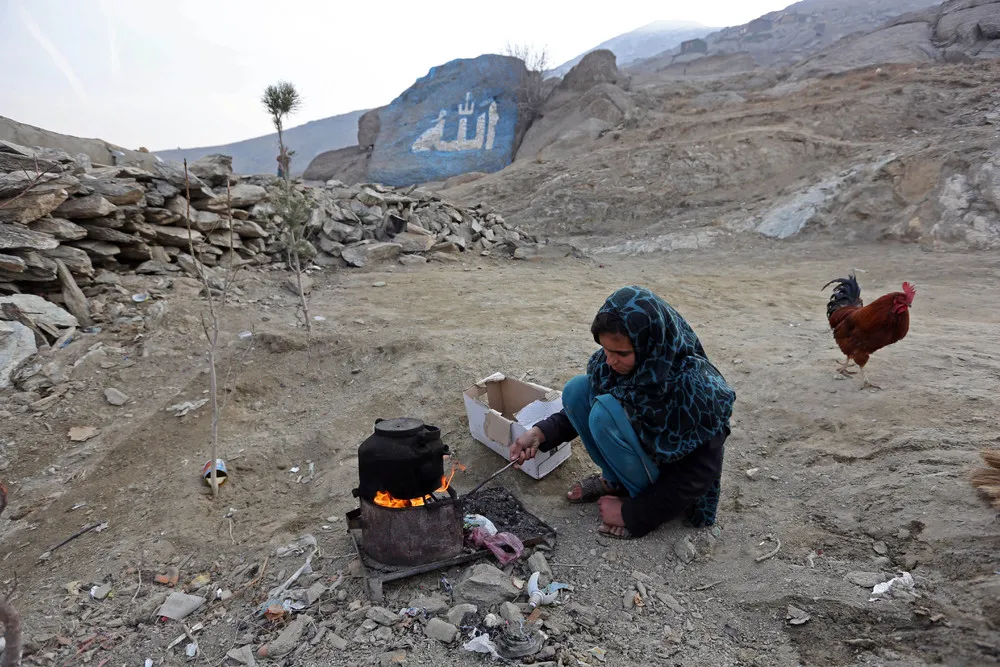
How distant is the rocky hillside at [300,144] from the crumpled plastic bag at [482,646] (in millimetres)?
38359

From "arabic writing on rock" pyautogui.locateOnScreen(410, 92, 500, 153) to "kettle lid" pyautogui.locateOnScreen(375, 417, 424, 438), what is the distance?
20644mm

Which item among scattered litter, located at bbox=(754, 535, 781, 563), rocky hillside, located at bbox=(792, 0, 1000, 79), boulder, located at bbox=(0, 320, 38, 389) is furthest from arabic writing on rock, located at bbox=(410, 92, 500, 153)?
scattered litter, located at bbox=(754, 535, 781, 563)

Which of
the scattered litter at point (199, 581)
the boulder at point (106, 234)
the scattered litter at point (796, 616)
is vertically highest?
the boulder at point (106, 234)

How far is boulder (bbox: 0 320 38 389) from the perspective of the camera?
14.1ft

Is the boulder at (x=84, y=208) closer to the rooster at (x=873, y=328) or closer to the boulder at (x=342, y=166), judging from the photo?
the rooster at (x=873, y=328)

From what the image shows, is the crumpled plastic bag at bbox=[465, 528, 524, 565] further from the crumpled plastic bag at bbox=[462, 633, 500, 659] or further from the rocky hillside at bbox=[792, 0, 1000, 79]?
the rocky hillside at bbox=[792, 0, 1000, 79]

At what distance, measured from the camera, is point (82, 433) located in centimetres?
394

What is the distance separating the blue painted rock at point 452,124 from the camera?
837 inches

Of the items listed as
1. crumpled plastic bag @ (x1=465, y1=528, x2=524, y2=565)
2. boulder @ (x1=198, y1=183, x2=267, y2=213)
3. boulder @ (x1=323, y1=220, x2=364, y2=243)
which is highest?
boulder @ (x1=198, y1=183, x2=267, y2=213)

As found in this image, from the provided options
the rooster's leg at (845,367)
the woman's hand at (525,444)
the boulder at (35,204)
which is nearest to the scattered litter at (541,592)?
the woman's hand at (525,444)

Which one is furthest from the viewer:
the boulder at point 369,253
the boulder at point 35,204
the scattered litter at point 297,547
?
the boulder at point 369,253

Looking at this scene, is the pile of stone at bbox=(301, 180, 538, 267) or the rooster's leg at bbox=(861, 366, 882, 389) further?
the pile of stone at bbox=(301, 180, 538, 267)

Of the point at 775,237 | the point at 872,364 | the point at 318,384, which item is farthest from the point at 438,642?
the point at 775,237

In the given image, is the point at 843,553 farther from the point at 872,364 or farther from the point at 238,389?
the point at 238,389
